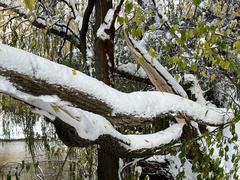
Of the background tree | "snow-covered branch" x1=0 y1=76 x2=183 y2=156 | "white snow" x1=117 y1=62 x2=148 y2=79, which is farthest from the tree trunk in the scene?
"snow-covered branch" x1=0 y1=76 x2=183 y2=156

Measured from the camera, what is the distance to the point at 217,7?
5.39 metres

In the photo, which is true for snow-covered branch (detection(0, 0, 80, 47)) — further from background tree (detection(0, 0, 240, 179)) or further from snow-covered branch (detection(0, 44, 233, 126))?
snow-covered branch (detection(0, 44, 233, 126))

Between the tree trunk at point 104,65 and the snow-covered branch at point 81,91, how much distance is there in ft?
2.93

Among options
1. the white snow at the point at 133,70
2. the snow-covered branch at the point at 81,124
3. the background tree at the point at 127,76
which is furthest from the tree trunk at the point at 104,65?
the snow-covered branch at the point at 81,124

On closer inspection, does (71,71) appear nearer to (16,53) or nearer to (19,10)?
(16,53)

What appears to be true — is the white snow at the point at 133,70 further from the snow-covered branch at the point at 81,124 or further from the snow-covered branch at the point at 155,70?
the snow-covered branch at the point at 81,124

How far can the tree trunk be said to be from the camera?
3.67 metres

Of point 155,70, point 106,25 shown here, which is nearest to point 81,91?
point 155,70

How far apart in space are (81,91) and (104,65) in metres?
1.60

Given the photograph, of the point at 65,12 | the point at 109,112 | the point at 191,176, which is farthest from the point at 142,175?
the point at 109,112

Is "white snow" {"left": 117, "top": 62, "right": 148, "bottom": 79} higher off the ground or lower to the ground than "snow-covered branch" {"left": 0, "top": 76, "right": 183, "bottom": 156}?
higher

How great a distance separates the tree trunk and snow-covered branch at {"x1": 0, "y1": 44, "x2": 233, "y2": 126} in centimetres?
89

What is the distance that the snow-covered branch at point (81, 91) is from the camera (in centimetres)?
186

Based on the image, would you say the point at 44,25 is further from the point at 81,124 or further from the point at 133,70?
the point at 81,124
